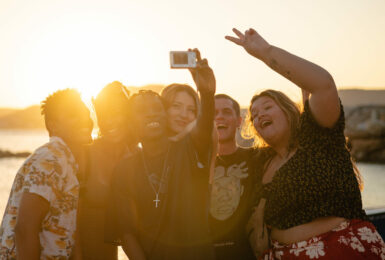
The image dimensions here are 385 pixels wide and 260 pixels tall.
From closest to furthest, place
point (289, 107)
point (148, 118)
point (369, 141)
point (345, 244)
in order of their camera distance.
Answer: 1. point (345, 244)
2. point (148, 118)
3. point (289, 107)
4. point (369, 141)

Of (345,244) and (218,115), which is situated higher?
(218,115)

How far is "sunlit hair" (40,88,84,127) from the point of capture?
318cm

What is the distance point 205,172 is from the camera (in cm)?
287

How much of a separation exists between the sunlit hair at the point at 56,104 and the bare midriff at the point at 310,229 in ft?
7.94

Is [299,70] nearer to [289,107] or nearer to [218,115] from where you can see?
[289,107]

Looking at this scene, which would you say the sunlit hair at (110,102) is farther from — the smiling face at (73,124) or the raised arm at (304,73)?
the raised arm at (304,73)

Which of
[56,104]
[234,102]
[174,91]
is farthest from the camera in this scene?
[234,102]

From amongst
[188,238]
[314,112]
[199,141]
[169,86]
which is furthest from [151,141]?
[314,112]

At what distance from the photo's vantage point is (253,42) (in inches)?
110

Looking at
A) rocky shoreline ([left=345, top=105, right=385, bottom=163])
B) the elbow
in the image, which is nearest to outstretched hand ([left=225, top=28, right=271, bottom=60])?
the elbow

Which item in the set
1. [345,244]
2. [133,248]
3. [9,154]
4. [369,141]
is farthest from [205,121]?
[9,154]

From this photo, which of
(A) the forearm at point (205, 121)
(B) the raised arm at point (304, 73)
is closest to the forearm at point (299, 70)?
(B) the raised arm at point (304, 73)

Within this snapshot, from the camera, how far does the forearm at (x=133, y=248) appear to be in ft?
9.86

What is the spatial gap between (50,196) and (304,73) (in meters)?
2.33
